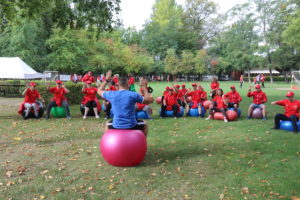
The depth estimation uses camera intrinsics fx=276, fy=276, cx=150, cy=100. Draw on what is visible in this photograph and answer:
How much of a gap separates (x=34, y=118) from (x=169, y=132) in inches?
267

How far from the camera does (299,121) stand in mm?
9344

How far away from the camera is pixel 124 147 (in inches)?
235

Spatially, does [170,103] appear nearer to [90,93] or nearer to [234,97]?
[234,97]

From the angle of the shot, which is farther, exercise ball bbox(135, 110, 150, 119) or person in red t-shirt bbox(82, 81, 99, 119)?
person in red t-shirt bbox(82, 81, 99, 119)

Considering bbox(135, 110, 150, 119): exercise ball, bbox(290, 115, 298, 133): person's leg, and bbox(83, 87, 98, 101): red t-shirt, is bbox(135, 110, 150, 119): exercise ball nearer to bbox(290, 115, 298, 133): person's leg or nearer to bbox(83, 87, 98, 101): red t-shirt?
bbox(83, 87, 98, 101): red t-shirt

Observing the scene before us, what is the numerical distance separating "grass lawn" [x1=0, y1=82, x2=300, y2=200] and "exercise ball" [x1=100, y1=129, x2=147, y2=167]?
0.70 feet

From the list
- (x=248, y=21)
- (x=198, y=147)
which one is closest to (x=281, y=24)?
(x=248, y=21)

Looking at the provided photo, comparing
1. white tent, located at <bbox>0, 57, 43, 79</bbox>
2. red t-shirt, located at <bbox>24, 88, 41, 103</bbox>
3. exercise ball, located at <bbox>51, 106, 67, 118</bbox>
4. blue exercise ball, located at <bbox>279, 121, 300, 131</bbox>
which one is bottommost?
blue exercise ball, located at <bbox>279, 121, 300, 131</bbox>

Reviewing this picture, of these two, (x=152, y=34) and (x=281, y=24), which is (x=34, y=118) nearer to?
(x=281, y=24)

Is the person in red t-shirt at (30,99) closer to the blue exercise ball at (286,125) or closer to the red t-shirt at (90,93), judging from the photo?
the red t-shirt at (90,93)

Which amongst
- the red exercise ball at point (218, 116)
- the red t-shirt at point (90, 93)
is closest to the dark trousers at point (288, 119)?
the red exercise ball at point (218, 116)

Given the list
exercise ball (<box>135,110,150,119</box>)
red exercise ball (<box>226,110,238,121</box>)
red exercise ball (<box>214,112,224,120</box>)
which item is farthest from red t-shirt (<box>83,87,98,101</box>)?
red exercise ball (<box>226,110,238,121</box>)

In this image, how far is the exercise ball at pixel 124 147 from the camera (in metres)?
5.98

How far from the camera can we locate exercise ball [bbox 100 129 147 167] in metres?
5.98
